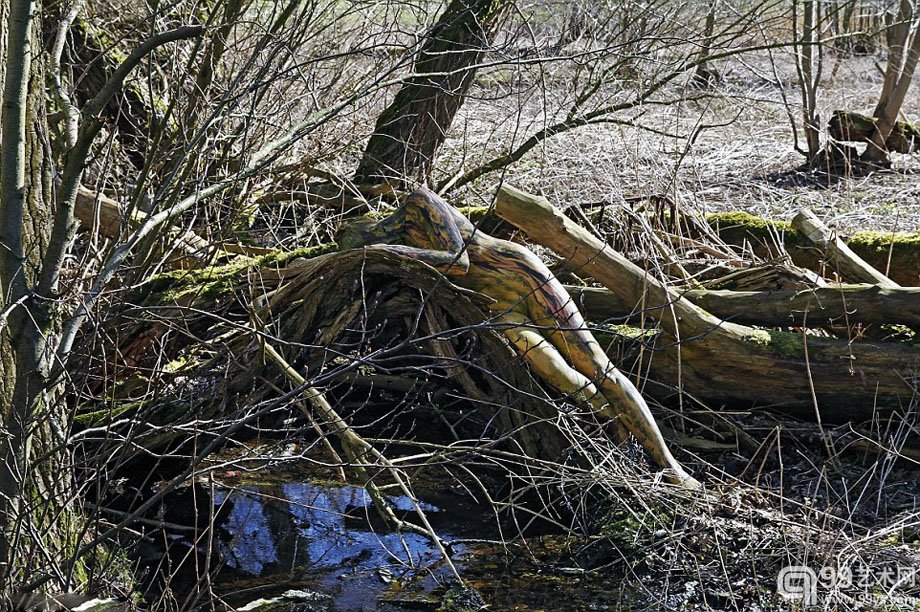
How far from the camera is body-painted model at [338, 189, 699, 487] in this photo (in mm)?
4945

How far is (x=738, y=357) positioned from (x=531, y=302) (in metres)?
1.27

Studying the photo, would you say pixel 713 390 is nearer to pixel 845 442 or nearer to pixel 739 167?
pixel 845 442

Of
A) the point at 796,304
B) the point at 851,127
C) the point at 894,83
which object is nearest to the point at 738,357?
the point at 796,304

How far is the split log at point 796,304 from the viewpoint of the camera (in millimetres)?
5340

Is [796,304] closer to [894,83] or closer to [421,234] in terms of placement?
[421,234]

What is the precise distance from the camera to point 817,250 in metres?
6.09

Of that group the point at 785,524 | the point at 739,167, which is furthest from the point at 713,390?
the point at 739,167

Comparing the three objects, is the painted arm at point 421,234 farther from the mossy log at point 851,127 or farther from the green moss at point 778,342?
the mossy log at point 851,127

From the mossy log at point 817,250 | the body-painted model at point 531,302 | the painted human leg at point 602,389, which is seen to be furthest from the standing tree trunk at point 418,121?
the painted human leg at point 602,389

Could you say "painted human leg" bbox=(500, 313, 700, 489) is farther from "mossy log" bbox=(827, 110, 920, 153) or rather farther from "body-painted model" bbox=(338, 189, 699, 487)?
"mossy log" bbox=(827, 110, 920, 153)

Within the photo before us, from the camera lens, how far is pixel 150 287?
5887 mm

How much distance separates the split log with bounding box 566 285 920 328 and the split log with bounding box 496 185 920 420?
0.15 m

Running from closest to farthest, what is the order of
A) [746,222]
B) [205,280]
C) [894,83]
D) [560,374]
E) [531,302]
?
[560,374]
[531,302]
[205,280]
[746,222]
[894,83]

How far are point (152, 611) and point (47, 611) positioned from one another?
1.47ft
